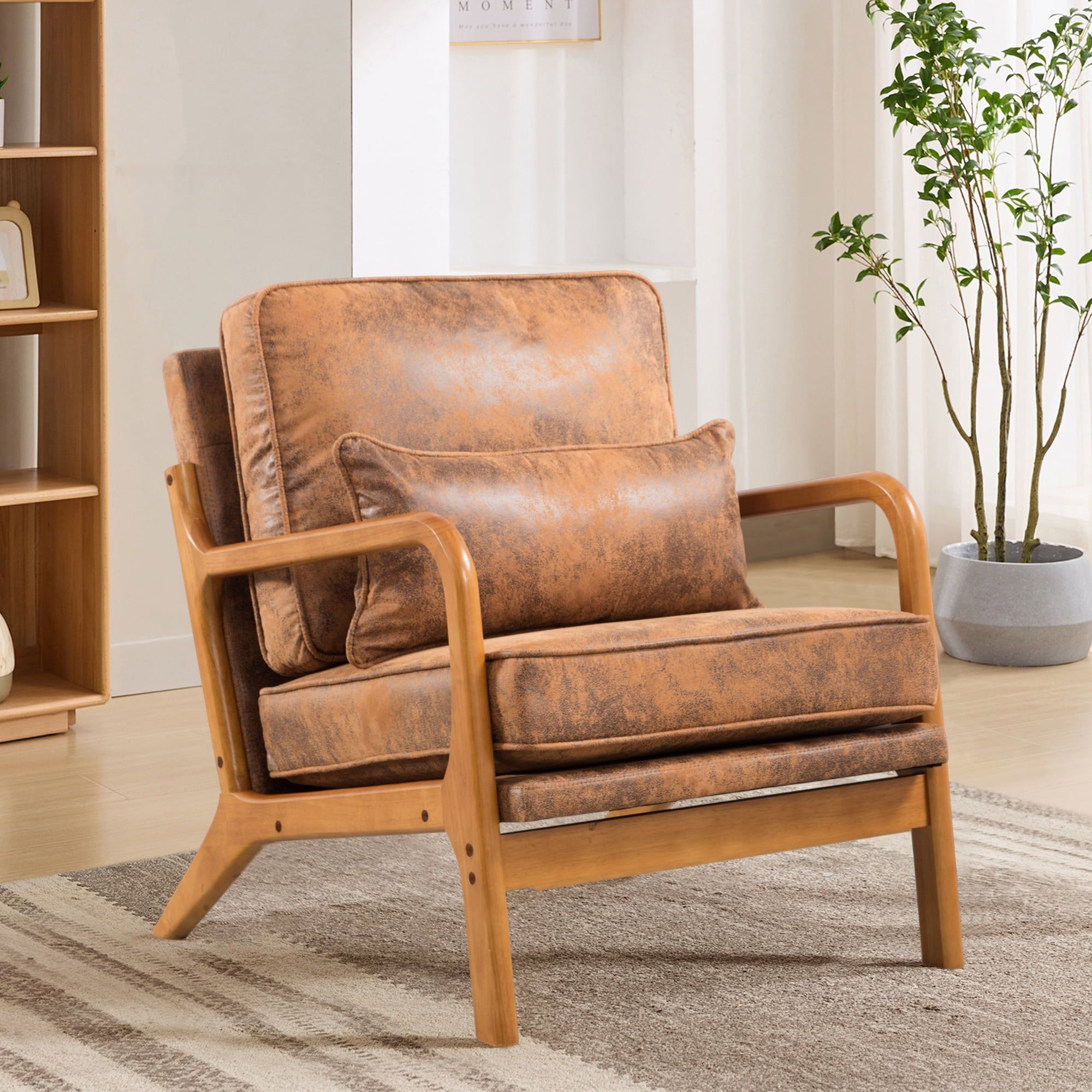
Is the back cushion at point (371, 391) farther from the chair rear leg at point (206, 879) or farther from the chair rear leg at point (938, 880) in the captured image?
the chair rear leg at point (938, 880)

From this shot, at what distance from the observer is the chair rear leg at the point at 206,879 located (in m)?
2.04

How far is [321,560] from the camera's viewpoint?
6.26ft

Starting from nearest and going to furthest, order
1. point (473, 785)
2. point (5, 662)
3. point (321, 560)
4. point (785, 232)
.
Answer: point (473, 785) < point (321, 560) < point (5, 662) < point (785, 232)

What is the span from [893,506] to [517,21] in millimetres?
2997

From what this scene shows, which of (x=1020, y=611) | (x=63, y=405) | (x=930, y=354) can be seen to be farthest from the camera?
(x=930, y=354)

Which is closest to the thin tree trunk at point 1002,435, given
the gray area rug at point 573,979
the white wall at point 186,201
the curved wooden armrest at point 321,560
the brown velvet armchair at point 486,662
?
the gray area rug at point 573,979

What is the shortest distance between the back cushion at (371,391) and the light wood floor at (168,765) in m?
0.69

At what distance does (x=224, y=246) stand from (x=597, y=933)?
72.4 inches

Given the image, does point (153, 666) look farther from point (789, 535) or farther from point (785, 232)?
point (785, 232)

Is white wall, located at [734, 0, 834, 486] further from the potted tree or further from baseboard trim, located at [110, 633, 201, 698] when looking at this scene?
baseboard trim, located at [110, 633, 201, 698]

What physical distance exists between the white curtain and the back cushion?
2358 mm

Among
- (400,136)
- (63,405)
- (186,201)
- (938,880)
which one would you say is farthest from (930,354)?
(938,880)

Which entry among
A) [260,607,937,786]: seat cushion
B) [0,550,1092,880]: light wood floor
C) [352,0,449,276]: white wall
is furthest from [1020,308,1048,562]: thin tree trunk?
[260,607,937,786]: seat cushion

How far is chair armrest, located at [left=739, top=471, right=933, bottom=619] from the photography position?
2.03 metres
